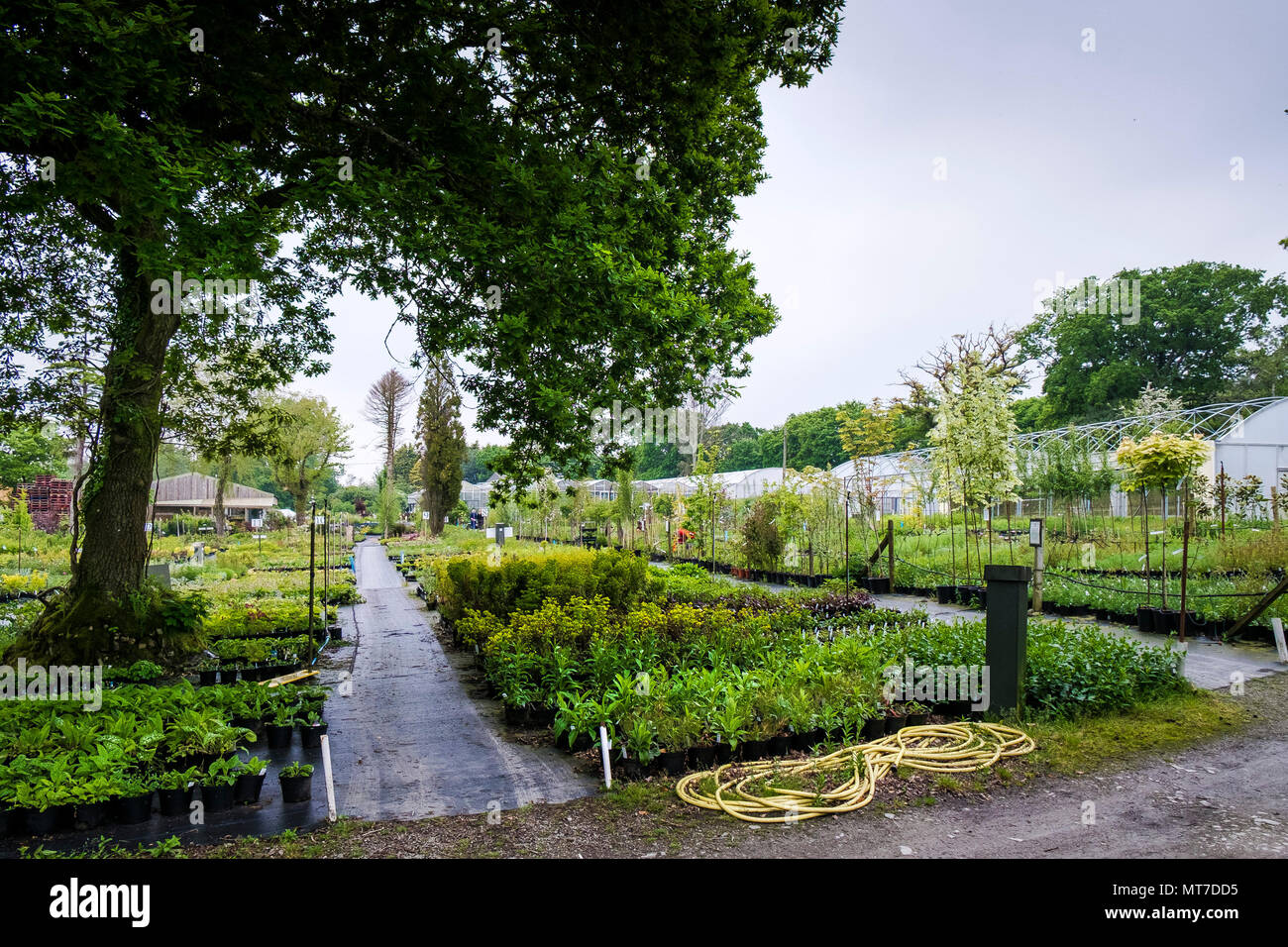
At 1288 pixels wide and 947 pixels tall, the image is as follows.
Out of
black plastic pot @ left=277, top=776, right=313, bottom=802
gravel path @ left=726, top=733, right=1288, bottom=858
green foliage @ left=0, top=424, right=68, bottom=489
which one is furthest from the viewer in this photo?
green foliage @ left=0, top=424, right=68, bottom=489

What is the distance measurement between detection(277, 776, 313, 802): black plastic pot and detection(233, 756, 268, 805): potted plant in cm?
14

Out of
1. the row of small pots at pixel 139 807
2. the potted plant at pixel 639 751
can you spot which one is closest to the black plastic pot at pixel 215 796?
the row of small pots at pixel 139 807

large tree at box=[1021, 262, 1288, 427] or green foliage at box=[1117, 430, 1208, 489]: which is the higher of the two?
large tree at box=[1021, 262, 1288, 427]

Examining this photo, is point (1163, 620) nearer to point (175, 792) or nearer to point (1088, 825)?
point (1088, 825)

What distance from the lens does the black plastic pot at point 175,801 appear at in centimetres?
392

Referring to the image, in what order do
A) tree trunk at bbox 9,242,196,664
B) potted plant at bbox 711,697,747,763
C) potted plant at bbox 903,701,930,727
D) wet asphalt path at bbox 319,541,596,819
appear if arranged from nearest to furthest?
wet asphalt path at bbox 319,541,596,819
potted plant at bbox 711,697,747,763
potted plant at bbox 903,701,930,727
tree trunk at bbox 9,242,196,664

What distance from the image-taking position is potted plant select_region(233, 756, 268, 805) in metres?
4.06

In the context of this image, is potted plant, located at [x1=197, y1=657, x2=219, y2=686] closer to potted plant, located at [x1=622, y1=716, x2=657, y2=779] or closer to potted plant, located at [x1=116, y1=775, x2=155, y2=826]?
potted plant, located at [x1=116, y1=775, x2=155, y2=826]

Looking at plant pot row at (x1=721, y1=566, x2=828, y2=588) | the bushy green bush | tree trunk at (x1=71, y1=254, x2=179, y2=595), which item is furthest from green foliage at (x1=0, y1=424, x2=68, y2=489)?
plant pot row at (x1=721, y1=566, x2=828, y2=588)

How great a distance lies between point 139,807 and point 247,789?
1.71 ft

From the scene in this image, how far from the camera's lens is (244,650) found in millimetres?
7945
